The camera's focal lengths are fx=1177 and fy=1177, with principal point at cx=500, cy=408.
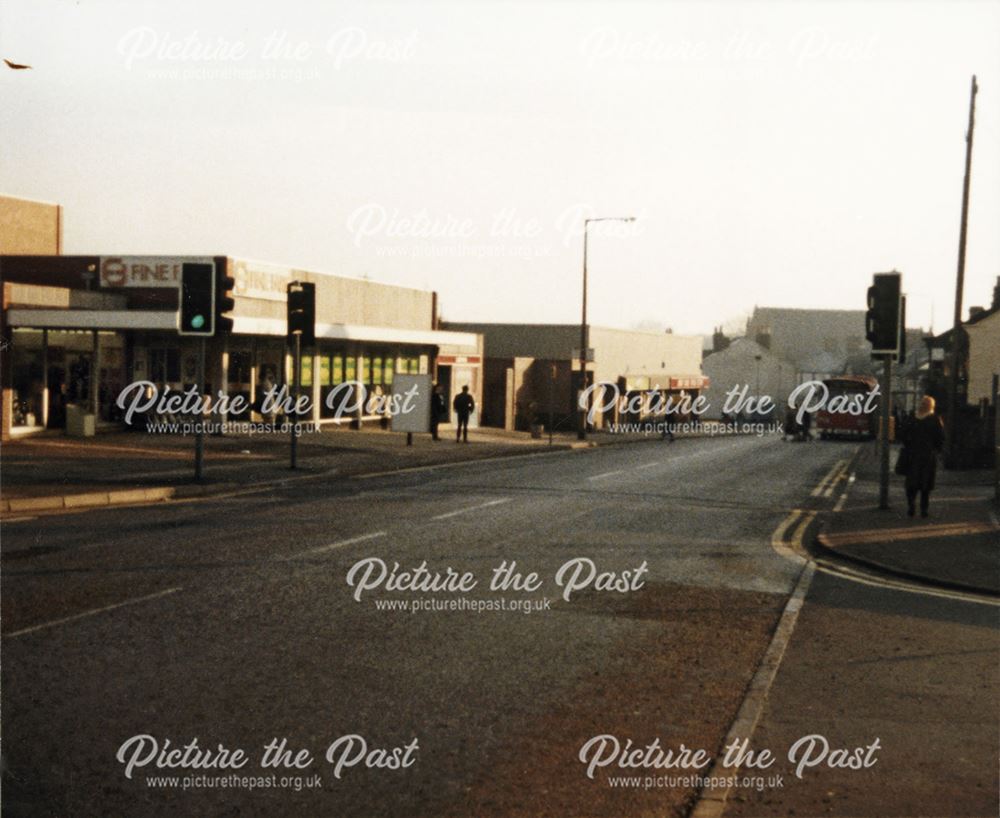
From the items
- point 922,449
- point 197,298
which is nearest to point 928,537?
point 922,449

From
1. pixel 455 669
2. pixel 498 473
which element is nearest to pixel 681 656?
pixel 455 669

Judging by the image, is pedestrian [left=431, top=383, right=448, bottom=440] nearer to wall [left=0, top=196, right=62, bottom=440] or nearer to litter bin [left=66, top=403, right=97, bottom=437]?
litter bin [left=66, top=403, right=97, bottom=437]

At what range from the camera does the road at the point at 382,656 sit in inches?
231

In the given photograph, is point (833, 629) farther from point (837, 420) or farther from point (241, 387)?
point (837, 420)

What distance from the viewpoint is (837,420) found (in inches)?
2363

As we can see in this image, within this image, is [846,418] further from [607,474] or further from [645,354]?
[607,474]

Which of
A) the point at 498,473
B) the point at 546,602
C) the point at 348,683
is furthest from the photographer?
the point at 498,473

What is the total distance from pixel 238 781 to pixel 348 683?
1.84 metres

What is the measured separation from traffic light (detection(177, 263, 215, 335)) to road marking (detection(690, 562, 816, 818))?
11.5 metres

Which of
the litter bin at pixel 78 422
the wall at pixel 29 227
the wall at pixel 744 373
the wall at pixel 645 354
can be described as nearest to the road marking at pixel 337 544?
the litter bin at pixel 78 422

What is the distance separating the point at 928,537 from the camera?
16281mm

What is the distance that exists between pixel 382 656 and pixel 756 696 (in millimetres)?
2651

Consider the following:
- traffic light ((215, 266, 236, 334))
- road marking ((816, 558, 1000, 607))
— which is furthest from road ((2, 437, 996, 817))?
traffic light ((215, 266, 236, 334))

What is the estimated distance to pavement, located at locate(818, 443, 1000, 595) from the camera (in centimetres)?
1328
